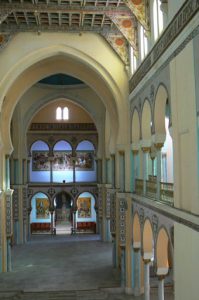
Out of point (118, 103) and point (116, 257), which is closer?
point (118, 103)

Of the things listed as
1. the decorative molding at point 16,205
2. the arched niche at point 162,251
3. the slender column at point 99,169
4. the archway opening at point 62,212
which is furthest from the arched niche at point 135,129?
the archway opening at point 62,212

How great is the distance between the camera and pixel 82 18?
1705 cm

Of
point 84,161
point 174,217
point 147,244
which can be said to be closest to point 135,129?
point 147,244

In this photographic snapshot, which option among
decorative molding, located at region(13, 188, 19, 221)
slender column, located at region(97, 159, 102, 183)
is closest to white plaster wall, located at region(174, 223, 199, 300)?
decorative molding, located at region(13, 188, 19, 221)

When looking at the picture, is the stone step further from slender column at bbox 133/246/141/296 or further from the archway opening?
the archway opening

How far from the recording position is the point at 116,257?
21.3 meters

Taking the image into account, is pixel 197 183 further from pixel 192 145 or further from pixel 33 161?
pixel 33 161

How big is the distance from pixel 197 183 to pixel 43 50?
1124 cm

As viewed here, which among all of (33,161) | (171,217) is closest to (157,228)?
(171,217)

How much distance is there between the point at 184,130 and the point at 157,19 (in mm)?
4917

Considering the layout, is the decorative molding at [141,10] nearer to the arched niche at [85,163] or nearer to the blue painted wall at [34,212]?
the arched niche at [85,163]

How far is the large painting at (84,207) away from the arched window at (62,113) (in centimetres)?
672

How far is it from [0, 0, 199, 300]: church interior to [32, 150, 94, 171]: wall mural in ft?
4.70

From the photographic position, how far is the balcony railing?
1207 centimetres
